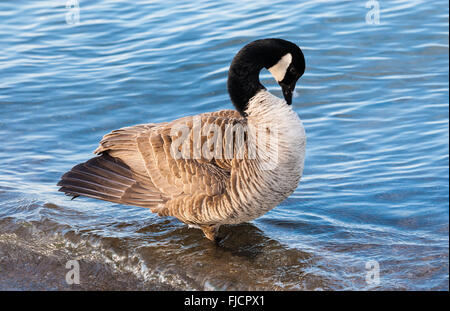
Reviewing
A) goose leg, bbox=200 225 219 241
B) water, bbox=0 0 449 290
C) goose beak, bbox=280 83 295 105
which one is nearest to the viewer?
water, bbox=0 0 449 290

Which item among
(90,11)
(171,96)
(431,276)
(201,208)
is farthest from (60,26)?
(431,276)

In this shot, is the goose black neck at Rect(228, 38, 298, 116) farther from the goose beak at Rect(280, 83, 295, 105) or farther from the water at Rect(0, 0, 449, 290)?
the water at Rect(0, 0, 449, 290)

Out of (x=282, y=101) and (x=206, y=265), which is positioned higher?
(x=282, y=101)

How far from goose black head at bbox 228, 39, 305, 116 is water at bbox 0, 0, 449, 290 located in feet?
5.47

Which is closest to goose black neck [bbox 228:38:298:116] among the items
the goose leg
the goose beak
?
the goose beak

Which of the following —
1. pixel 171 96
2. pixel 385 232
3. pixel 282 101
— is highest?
pixel 282 101

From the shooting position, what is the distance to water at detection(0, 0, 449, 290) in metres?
6.10

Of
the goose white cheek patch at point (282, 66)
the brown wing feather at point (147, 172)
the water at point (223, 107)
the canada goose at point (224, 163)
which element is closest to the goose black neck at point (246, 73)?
the canada goose at point (224, 163)

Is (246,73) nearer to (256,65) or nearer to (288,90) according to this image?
(256,65)

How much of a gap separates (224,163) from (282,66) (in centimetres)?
112

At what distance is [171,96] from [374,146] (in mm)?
3707

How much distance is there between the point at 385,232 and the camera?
6.78 m
